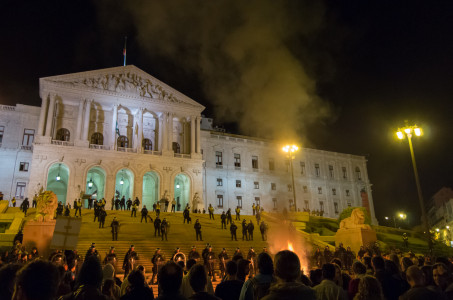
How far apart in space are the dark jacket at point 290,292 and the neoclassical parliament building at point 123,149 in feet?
124

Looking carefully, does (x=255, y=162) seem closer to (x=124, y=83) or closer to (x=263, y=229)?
(x=124, y=83)

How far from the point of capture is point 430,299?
15.0ft

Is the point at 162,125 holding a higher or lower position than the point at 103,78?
lower

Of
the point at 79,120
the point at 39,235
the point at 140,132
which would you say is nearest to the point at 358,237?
the point at 39,235

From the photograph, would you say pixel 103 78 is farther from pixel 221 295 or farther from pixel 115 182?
pixel 221 295

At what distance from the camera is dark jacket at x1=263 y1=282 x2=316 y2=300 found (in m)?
3.31

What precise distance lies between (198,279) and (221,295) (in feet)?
3.90

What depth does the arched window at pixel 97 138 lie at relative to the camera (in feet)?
143

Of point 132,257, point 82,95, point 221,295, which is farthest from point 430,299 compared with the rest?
point 82,95

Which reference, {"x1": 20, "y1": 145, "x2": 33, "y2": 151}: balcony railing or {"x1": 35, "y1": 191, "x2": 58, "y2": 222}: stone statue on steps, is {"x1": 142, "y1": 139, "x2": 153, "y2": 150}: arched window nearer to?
{"x1": 20, "y1": 145, "x2": 33, "y2": 151}: balcony railing

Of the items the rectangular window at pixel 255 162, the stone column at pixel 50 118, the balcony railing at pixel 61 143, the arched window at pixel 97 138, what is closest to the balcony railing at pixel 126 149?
the arched window at pixel 97 138

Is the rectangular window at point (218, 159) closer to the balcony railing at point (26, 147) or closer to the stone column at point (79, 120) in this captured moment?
the stone column at point (79, 120)

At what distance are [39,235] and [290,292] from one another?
59.4 feet

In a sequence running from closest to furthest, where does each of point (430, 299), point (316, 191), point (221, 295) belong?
1. point (430, 299)
2. point (221, 295)
3. point (316, 191)
